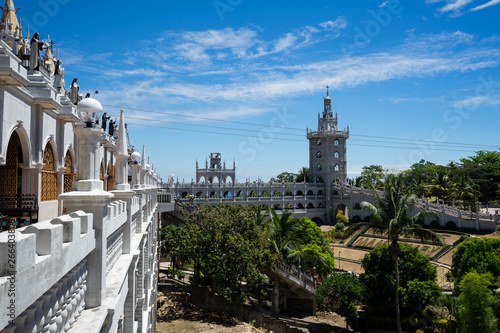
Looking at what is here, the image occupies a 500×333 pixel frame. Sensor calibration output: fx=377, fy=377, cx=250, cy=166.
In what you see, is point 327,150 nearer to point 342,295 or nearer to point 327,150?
point 327,150

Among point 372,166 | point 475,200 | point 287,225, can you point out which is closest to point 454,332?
point 287,225

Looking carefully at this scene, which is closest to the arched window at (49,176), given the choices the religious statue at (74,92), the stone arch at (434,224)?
the religious statue at (74,92)

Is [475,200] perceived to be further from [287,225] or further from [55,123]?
[55,123]

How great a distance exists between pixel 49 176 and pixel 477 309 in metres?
22.5

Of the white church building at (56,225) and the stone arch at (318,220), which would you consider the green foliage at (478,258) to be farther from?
the stone arch at (318,220)

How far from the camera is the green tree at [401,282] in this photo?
86.5ft

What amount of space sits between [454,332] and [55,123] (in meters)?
27.1

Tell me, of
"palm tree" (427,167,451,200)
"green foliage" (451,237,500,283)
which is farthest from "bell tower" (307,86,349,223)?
"green foliage" (451,237,500,283)

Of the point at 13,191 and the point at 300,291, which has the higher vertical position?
the point at 13,191

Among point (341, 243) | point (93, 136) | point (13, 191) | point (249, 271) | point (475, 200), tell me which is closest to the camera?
point (93, 136)

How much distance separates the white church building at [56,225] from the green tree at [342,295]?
18.9 metres

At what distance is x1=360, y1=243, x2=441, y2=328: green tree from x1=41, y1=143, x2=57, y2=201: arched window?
71.0 feet

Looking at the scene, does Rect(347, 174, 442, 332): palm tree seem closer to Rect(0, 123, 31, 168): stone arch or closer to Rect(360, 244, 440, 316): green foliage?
Rect(360, 244, 440, 316): green foliage

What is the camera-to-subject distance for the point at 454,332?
25.4m
